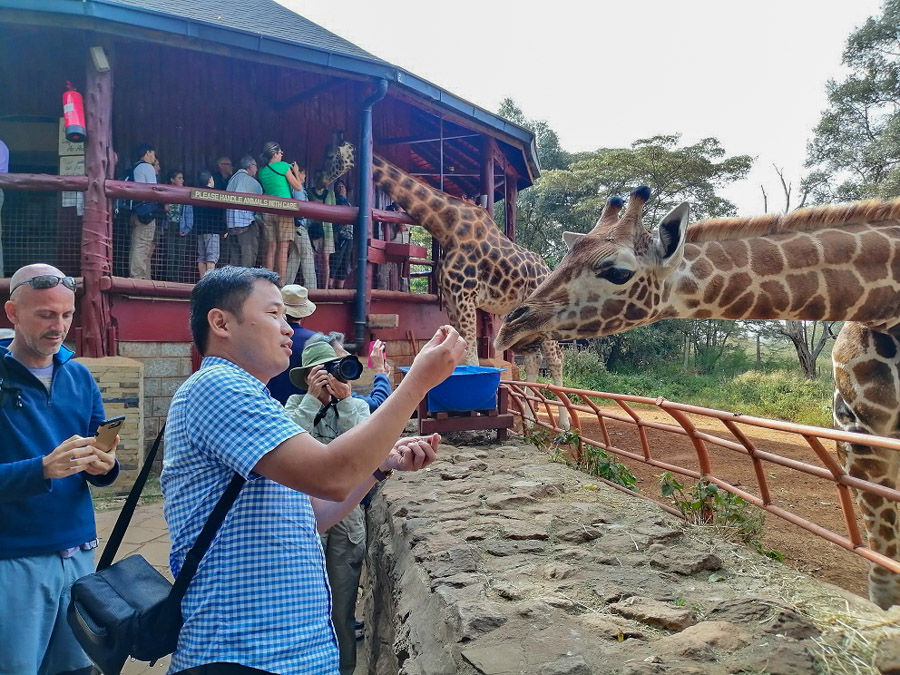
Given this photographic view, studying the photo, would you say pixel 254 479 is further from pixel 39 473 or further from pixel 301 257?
pixel 301 257

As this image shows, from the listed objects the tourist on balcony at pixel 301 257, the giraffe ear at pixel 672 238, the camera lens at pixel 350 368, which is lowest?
the camera lens at pixel 350 368

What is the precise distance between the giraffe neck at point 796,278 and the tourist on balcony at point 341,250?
606cm

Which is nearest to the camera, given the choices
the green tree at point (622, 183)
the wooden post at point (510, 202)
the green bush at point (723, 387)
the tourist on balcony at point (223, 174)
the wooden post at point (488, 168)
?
the tourist on balcony at point (223, 174)

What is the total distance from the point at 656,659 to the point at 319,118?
31.8 ft

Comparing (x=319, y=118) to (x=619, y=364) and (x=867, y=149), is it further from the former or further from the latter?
(x=867, y=149)

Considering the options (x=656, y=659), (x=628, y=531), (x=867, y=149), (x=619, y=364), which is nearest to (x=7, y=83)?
(x=628, y=531)

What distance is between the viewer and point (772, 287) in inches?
133

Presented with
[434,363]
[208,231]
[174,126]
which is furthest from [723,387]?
[434,363]

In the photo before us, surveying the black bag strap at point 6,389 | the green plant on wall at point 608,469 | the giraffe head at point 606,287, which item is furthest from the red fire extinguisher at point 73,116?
the green plant on wall at point 608,469

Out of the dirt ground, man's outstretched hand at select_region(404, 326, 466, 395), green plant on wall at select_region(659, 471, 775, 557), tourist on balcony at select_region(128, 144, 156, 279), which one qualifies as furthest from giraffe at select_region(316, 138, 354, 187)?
man's outstretched hand at select_region(404, 326, 466, 395)

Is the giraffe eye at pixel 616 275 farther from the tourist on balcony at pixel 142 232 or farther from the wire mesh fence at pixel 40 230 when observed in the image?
the wire mesh fence at pixel 40 230

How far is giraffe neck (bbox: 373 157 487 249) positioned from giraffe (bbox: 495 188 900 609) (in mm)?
5372

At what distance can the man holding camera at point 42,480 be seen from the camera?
2.09 metres

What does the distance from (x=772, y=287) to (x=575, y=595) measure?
215cm
